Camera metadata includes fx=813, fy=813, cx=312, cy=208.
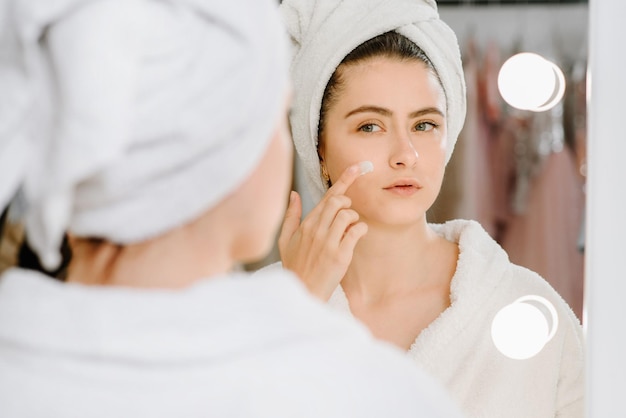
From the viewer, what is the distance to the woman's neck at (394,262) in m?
0.80

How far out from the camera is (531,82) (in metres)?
0.84

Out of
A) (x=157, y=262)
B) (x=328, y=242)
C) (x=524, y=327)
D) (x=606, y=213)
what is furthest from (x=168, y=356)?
(x=606, y=213)

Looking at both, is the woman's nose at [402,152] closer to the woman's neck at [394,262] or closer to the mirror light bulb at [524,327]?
the woman's neck at [394,262]

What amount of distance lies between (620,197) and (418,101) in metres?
0.24

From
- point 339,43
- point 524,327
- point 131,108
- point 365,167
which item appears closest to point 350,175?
point 365,167

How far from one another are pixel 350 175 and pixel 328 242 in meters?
0.07

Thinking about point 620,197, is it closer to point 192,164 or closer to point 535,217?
point 535,217

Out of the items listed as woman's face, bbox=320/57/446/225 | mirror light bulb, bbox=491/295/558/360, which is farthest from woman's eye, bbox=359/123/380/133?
mirror light bulb, bbox=491/295/558/360

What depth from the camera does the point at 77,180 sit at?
0.47m

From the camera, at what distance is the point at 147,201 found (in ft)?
1.62

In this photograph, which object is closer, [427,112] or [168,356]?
[168,356]

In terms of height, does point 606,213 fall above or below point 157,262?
below

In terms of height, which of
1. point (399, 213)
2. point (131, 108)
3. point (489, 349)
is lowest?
point (489, 349)

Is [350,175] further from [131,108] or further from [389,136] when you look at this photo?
[131,108]
